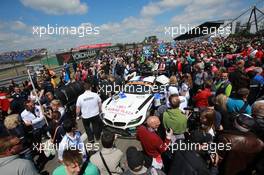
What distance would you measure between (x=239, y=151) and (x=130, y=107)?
436cm

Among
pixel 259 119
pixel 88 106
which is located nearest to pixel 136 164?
pixel 259 119

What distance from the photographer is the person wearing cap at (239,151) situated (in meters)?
2.71

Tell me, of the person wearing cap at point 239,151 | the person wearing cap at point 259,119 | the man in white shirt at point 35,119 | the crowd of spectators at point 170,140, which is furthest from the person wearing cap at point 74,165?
the man in white shirt at point 35,119

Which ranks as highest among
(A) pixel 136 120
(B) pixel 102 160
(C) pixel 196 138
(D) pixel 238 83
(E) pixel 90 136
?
(D) pixel 238 83

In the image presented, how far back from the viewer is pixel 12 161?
8.73 ft

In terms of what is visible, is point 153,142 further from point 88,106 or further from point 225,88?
point 225,88

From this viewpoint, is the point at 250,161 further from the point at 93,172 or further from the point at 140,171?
the point at 93,172

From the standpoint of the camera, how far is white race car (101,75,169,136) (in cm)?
636

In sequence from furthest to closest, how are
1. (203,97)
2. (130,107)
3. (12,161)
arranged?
(130,107) < (203,97) < (12,161)

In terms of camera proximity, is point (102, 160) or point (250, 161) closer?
point (250, 161)

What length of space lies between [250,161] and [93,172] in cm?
221

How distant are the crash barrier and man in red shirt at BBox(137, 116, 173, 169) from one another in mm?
6397

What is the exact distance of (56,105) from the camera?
5.69 m

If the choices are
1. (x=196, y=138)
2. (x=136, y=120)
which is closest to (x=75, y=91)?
(x=136, y=120)
